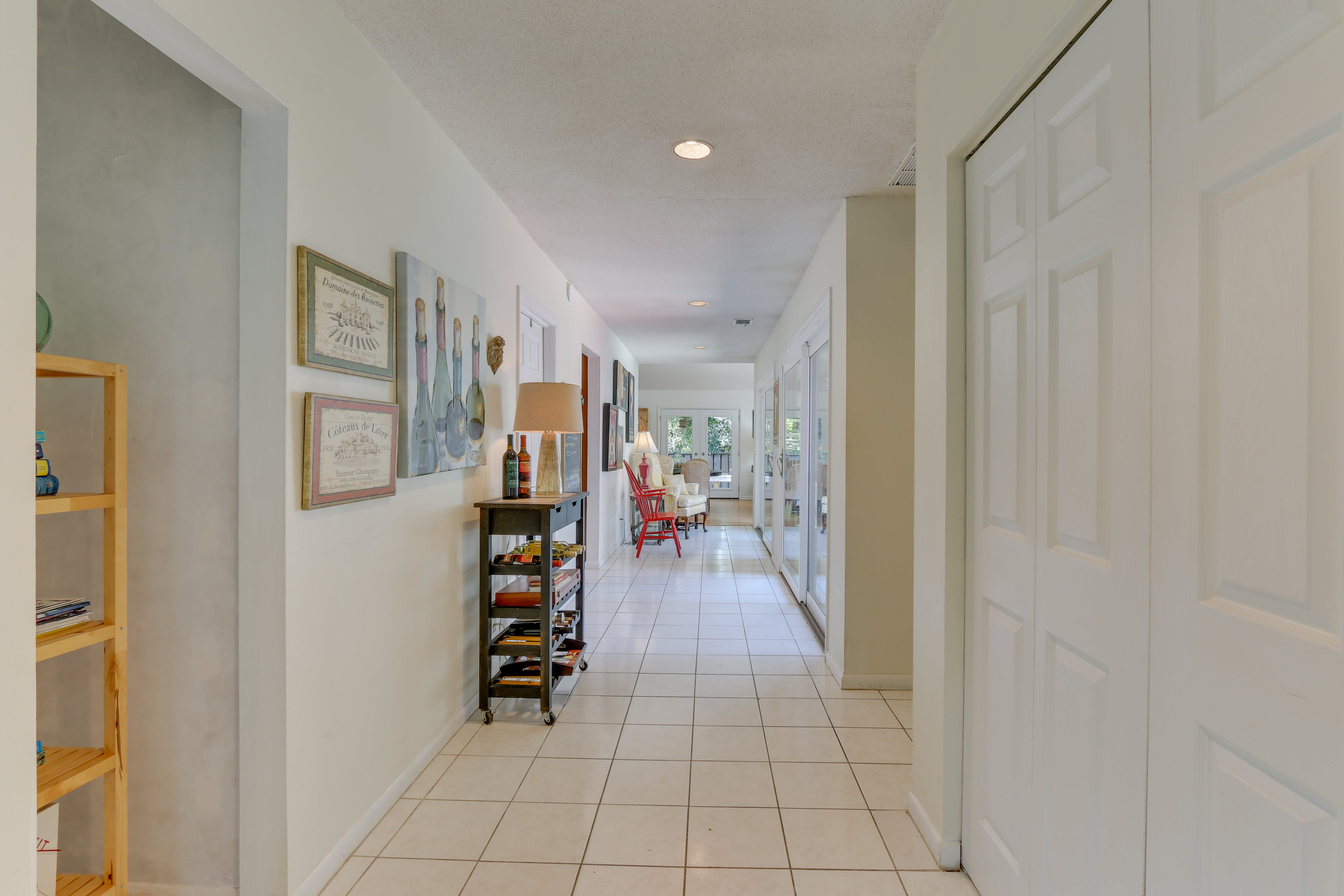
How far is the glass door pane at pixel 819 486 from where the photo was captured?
13.9 feet

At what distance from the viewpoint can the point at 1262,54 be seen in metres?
0.86

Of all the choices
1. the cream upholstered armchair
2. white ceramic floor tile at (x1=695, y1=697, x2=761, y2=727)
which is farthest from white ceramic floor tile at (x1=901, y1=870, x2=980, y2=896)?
the cream upholstered armchair

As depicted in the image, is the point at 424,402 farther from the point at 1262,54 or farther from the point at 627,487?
the point at 627,487

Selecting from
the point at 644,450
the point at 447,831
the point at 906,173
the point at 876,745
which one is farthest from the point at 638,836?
the point at 644,450

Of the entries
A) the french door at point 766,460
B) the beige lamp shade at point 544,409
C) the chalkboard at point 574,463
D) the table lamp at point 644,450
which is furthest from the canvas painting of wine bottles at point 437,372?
the table lamp at point 644,450

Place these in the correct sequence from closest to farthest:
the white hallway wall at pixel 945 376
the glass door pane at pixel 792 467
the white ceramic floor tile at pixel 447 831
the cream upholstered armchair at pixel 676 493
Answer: the white hallway wall at pixel 945 376, the white ceramic floor tile at pixel 447 831, the glass door pane at pixel 792 467, the cream upholstered armchair at pixel 676 493

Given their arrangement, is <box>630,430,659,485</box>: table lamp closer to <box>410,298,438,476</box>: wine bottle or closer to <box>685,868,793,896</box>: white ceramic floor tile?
<box>410,298,438,476</box>: wine bottle

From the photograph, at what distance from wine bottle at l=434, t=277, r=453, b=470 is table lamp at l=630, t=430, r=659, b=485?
18.5ft

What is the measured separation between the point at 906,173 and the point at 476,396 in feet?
7.16

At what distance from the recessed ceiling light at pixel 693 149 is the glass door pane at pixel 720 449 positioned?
34.6 feet

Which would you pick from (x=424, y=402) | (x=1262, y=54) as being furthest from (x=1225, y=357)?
(x=424, y=402)

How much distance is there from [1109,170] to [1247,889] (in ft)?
3.79

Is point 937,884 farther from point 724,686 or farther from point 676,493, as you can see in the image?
point 676,493

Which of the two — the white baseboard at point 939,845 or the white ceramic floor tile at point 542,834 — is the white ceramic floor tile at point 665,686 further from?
the white baseboard at point 939,845
